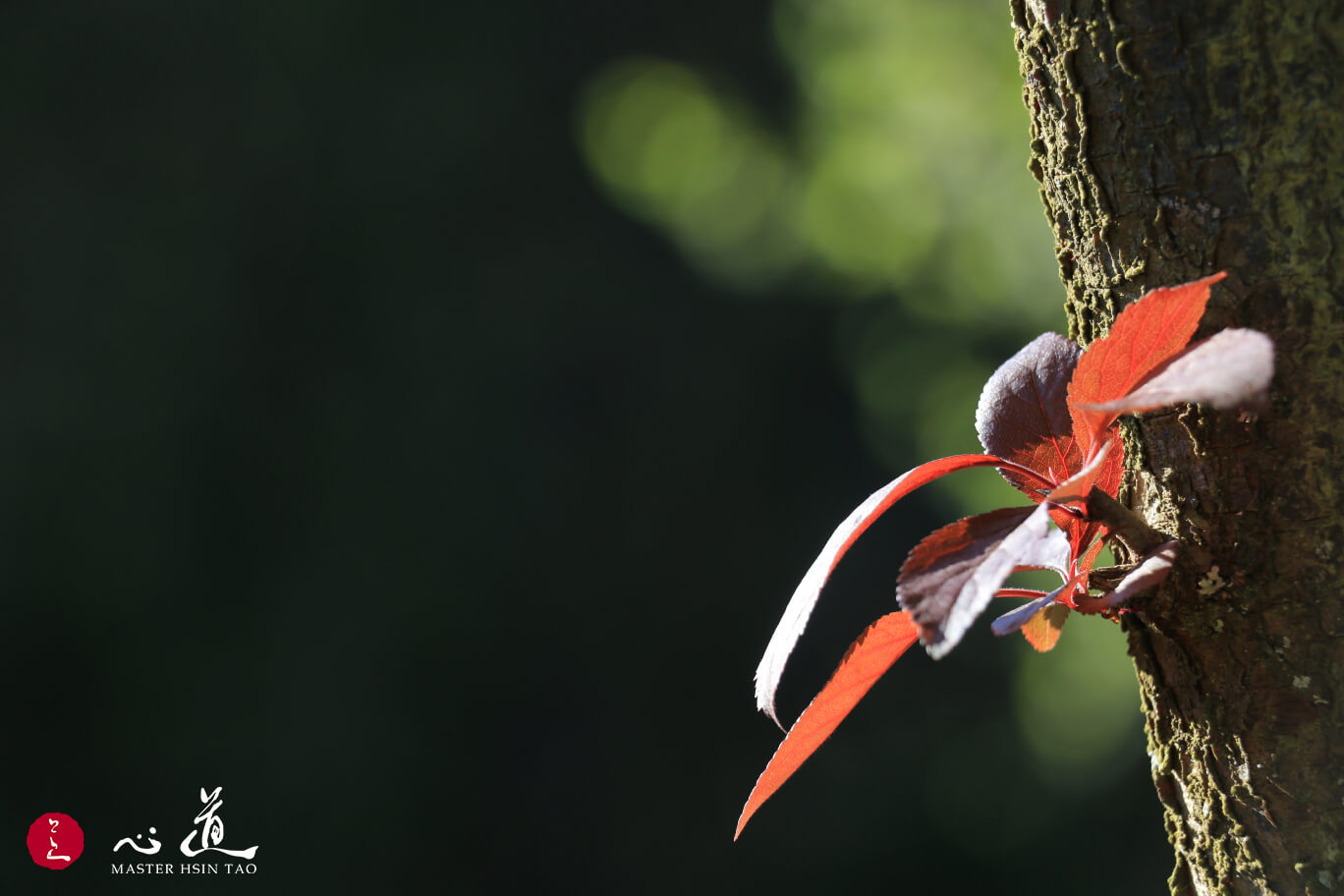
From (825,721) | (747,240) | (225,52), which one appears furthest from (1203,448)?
(225,52)

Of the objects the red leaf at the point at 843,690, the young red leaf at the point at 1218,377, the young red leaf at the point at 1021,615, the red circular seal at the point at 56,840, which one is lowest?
the red circular seal at the point at 56,840

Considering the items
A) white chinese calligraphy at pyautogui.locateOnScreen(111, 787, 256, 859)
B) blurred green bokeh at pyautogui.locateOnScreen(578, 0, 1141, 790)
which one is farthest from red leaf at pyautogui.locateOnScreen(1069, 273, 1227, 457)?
white chinese calligraphy at pyautogui.locateOnScreen(111, 787, 256, 859)

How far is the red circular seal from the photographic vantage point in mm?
2621

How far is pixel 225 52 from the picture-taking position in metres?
3.21

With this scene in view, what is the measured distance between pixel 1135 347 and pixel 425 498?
10.3ft

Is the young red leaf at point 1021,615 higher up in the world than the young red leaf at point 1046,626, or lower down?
higher up

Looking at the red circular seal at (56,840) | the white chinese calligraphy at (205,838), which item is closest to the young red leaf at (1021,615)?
the white chinese calligraphy at (205,838)

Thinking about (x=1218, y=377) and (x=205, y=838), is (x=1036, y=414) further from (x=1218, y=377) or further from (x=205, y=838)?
(x=205, y=838)

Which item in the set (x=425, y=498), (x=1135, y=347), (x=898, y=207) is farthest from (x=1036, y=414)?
(x=425, y=498)

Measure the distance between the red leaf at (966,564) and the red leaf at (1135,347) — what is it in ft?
0.14

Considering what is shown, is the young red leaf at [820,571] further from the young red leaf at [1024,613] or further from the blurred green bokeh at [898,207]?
the blurred green bokeh at [898,207]

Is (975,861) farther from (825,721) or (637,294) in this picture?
(825,721)

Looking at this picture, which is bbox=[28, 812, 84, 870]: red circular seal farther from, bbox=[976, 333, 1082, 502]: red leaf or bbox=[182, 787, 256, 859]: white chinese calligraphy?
bbox=[976, 333, 1082, 502]: red leaf

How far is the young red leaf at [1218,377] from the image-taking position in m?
0.26
